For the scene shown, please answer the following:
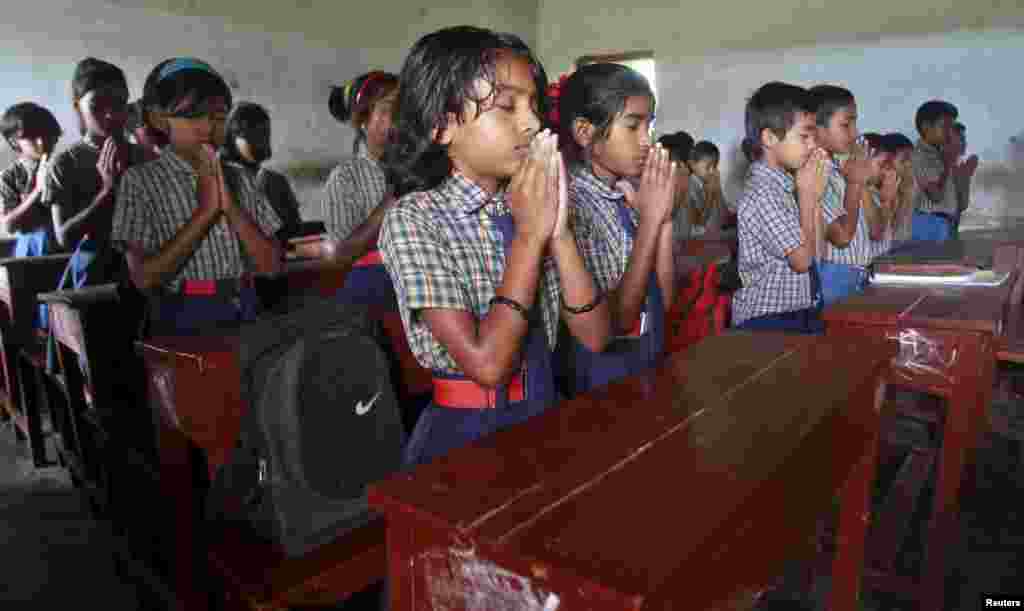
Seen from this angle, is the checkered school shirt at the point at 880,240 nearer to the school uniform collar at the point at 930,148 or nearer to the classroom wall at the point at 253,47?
the school uniform collar at the point at 930,148

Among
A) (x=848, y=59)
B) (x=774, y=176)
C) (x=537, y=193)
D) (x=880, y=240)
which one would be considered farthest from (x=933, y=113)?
(x=537, y=193)

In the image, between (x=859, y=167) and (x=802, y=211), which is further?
(x=859, y=167)

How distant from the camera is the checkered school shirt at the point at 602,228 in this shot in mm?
1604

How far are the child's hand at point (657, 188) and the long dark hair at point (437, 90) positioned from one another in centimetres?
41

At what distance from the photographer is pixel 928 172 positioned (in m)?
5.12

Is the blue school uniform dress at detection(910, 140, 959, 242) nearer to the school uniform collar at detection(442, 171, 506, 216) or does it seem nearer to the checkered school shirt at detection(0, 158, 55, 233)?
the school uniform collar at detection(442, 171, 506, 216)

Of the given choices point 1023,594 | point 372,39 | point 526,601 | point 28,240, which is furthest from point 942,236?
point 28,240

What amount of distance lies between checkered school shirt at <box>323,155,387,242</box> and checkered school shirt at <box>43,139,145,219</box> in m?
1.47

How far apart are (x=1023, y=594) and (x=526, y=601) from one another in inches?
76.4

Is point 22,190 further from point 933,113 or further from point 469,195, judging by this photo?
point 933,113

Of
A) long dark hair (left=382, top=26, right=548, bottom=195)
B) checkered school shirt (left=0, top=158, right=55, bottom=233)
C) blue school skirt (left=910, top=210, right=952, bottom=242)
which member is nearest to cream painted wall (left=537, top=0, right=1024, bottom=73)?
blue school skirt (left=910, top=210, right=952, bottom=242)

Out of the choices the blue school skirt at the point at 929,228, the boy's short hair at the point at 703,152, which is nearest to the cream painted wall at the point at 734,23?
the boy's short hair at the point at 703,152

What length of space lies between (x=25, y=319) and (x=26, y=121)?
106cm

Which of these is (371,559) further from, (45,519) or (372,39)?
(372,39)
